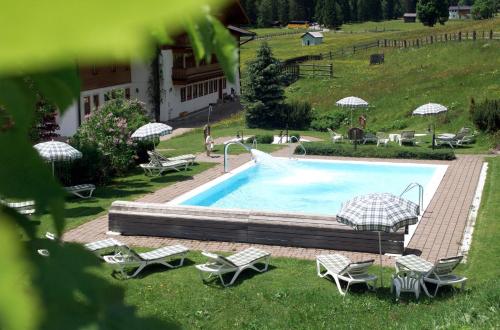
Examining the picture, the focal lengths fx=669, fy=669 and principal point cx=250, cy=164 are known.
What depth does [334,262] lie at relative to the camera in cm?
1180

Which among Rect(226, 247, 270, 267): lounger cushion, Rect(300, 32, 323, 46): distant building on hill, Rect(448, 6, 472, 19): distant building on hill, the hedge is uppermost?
Rect(448, 6, 472, 19): distant building on hill

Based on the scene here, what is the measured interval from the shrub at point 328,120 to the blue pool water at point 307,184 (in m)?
11.1

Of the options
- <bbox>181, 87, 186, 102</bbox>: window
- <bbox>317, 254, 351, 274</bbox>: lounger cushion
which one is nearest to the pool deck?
<bbox>317, 254, 351, 274</bbox>: lounger cushion

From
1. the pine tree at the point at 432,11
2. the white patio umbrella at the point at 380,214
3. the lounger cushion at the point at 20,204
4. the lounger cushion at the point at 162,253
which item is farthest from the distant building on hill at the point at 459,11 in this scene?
the lounger cushion at the point at 20,204

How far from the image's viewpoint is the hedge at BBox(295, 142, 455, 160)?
23.8m

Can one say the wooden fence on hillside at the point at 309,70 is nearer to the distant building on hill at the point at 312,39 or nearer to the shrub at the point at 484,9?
the distant building on hill at the point at 312,39

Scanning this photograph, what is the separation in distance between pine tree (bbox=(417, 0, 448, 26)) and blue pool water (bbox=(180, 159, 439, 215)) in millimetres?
79842

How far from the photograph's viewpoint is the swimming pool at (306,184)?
18.4 m

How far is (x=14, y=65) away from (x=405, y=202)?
12305mm

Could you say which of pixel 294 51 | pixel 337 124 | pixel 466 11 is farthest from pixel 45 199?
pixel 466 11

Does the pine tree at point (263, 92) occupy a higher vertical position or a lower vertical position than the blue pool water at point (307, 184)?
higher

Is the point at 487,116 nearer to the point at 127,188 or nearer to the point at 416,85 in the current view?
the point at 416,85

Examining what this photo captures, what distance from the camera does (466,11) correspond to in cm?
16425

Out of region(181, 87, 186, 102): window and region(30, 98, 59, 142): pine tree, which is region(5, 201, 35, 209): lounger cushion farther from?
region(181, 87, 186, 102): window
